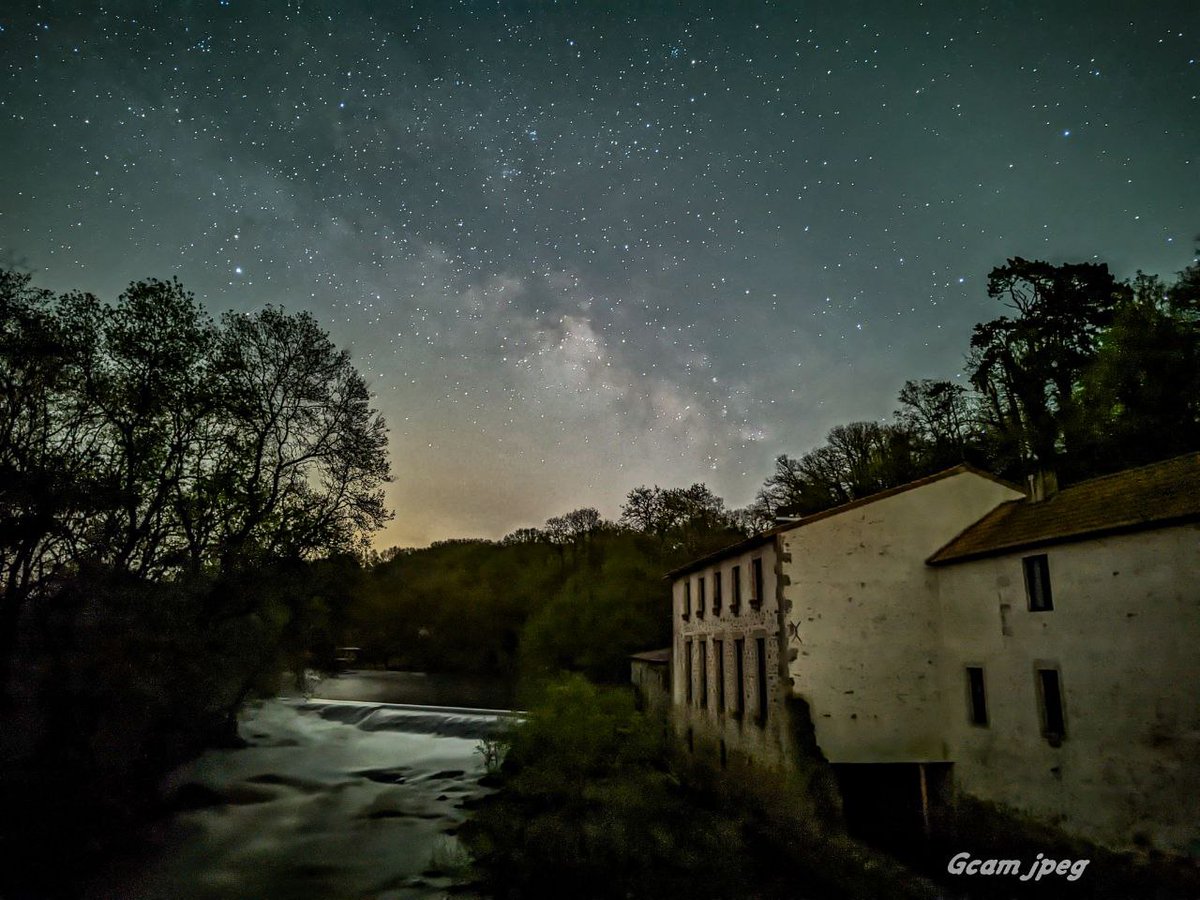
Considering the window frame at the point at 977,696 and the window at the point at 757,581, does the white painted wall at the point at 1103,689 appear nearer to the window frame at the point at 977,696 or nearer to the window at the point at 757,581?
the window frame at the point at 977,696

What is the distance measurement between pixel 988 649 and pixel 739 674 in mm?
6752

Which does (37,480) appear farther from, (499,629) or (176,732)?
(499,629)

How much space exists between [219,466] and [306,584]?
4625mm

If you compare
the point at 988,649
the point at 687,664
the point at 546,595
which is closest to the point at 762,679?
the point at 988,649

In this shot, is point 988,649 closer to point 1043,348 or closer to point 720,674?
point 720,674

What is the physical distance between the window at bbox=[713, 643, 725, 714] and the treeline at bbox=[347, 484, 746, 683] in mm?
11875

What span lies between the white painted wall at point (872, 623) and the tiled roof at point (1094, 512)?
102 cm

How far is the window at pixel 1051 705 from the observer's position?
43.4 feet

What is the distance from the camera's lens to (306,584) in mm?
20812

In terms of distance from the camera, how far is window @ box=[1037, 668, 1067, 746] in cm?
1322

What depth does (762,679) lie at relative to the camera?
17.7m

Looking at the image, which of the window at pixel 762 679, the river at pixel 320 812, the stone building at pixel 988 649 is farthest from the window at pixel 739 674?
the river at pixel 320 812

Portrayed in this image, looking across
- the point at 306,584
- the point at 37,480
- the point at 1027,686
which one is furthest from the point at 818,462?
the point at 37,480

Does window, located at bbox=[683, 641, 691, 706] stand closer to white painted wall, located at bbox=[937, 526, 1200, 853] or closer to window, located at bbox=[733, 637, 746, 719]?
window, located at bbox=[733, 637, 746, 719]
